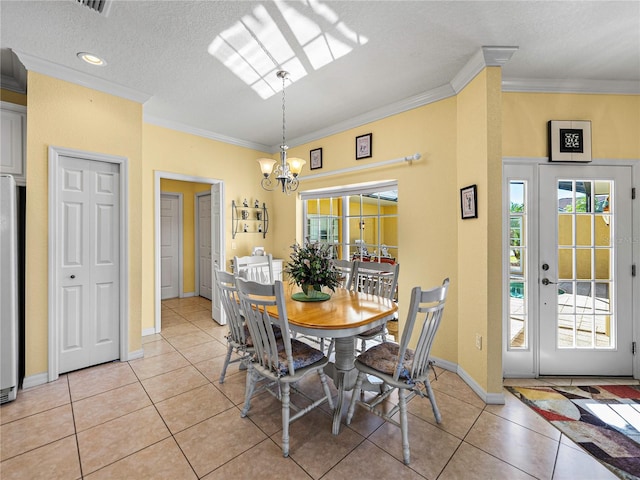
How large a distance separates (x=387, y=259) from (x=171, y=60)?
119 inches

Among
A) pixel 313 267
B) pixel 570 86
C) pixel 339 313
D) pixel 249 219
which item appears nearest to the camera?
pixel 339 313

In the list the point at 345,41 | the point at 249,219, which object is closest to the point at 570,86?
the point at 345,41

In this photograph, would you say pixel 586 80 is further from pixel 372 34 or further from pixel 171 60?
pixel 171 60

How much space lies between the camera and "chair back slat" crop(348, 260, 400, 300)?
8.71 feet

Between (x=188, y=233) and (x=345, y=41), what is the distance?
15.9 ft

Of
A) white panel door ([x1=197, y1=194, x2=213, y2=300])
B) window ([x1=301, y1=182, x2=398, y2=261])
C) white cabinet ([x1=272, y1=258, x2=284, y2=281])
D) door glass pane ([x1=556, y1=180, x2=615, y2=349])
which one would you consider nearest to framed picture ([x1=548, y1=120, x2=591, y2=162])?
door glass pane ([x1=556, y1=180, x2=615, y2=349])

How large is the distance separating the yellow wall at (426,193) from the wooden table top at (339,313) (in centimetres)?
90

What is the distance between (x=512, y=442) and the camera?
1838mm

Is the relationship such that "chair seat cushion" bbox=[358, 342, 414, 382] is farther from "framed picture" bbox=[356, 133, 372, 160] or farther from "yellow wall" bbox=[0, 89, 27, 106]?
"yellow wall" bbox=[0, 89, 27, 106]

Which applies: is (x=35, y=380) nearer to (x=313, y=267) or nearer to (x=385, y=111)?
(x=313, y=267)

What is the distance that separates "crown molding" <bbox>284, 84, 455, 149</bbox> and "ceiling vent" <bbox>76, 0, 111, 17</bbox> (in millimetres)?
2552

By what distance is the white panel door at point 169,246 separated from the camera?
554cm

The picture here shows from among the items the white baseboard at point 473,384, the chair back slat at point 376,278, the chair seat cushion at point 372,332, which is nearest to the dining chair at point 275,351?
the chair seat cushion at point 372,332

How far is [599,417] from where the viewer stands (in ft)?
6.83
